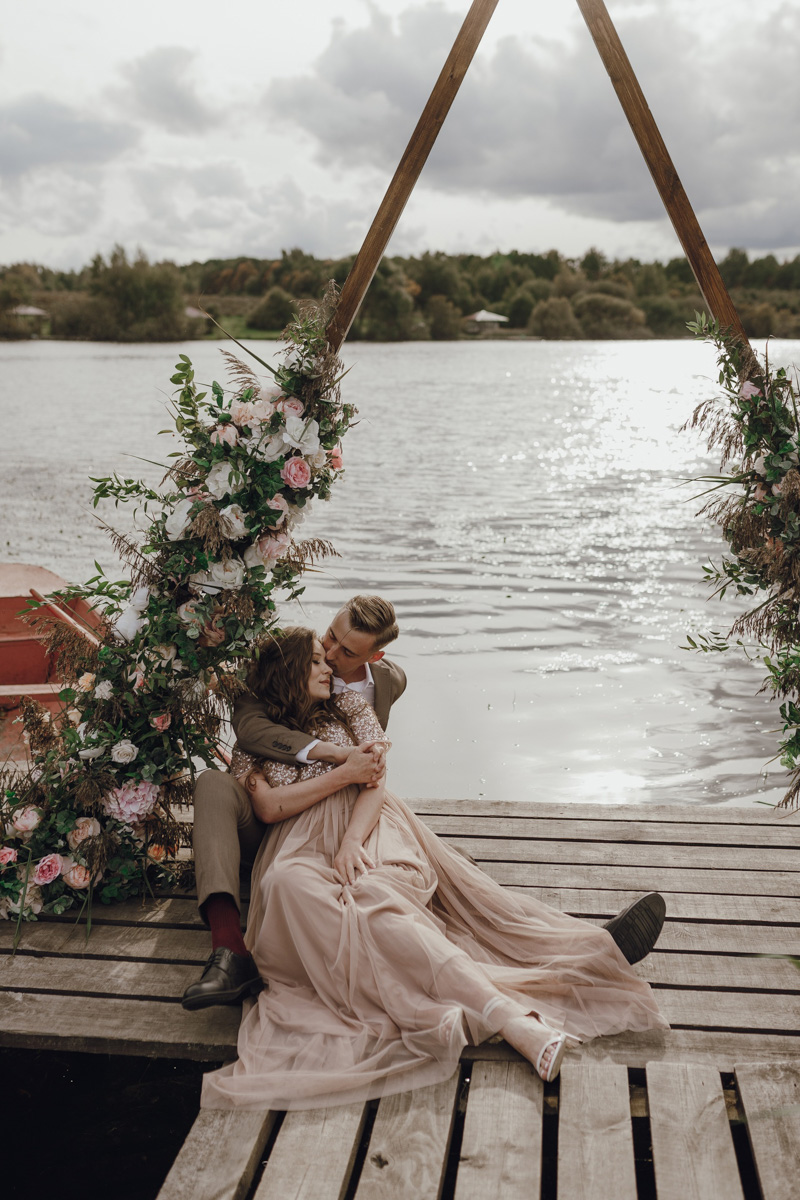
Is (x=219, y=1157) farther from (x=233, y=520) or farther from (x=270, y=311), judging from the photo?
(x=270, y=311)

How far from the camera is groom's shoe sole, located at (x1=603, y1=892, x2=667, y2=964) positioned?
307cm

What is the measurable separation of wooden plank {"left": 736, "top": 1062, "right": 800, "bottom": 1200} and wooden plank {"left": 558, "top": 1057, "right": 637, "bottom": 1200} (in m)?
0.29

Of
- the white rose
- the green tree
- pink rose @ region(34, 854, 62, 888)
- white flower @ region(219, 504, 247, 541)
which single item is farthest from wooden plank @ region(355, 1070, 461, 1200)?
the green tree

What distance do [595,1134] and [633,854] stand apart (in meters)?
1.65

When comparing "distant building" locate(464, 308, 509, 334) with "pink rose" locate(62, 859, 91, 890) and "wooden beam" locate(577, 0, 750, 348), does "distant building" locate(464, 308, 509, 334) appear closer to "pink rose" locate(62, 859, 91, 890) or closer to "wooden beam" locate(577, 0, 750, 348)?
"wooden beam" locate(577, 0, 750, 348)

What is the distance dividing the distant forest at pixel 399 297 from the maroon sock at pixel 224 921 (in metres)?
45.7

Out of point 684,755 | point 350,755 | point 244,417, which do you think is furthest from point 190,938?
point 684,755

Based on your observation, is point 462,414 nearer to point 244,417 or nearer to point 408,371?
point 408,371

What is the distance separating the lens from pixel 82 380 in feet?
138

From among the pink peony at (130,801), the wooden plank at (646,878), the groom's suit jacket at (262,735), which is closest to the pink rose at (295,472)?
the groom's suit jacket at (262,735)

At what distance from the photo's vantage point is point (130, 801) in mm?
3537

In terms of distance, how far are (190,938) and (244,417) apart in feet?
5.63

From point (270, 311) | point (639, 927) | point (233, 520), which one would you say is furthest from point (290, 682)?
point (270, 311)

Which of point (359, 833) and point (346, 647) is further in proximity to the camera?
point (346, 647)
